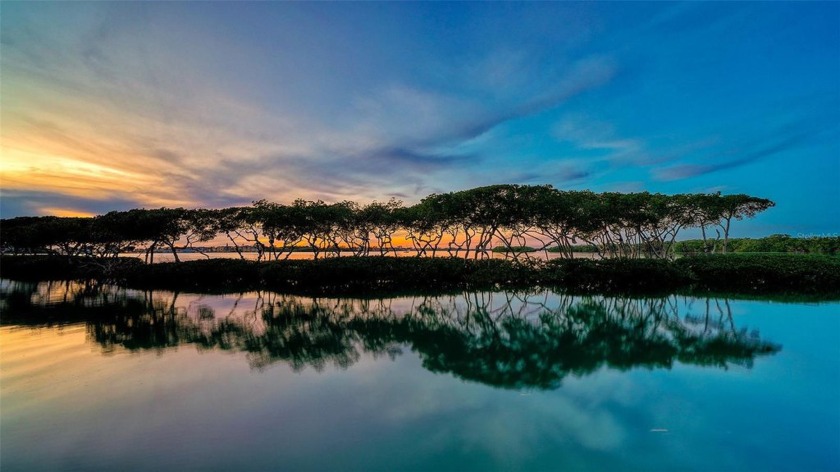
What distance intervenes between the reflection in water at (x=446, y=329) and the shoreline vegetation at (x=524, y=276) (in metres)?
3.90

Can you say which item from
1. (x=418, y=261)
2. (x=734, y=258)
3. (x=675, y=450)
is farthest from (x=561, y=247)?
(x=675, y=450)

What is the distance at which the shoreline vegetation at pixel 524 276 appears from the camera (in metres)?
24.6

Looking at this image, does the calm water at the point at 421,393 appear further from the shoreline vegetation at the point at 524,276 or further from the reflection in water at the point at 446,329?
the shoreline vegetation at the point at 524,276

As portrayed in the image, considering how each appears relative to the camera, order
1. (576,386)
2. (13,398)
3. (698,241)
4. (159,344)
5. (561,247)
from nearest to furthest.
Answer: (13,398)
(576,386)
(159,344)
(561,247)
(698,241)

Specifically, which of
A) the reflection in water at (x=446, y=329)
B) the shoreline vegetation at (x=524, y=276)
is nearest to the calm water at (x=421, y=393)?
the reflection in water at (x=446, y=329)

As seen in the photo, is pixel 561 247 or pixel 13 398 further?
pixel 561 247

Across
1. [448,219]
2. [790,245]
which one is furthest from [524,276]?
[790,245]

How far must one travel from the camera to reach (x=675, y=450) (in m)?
5.67

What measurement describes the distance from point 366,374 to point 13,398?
7.07 m

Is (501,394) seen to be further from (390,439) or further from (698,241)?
(698,241)

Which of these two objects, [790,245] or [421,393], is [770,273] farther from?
[790,245]

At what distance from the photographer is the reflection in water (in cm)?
991

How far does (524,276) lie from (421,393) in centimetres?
1906

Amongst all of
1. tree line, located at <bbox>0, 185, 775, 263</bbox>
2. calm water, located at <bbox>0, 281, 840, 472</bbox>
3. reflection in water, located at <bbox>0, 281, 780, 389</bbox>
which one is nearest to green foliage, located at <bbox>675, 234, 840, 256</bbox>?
tree line, located at <bbox>0, 185, 775, 263</bbox>
